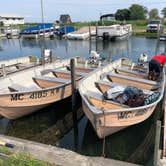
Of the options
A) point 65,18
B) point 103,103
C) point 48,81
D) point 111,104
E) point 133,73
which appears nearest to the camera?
point 111,104

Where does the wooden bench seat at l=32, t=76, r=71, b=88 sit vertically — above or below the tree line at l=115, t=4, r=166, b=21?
below

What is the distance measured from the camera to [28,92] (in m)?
8.55

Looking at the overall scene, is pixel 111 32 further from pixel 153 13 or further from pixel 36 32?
pixel 153 13

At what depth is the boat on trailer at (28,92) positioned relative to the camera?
27.8ft

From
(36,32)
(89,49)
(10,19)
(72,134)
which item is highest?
(10,19)

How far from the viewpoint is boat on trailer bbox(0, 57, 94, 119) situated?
8461 mm

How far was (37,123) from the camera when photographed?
9.30 metres

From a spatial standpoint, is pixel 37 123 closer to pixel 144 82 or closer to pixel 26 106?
pixel 26 106

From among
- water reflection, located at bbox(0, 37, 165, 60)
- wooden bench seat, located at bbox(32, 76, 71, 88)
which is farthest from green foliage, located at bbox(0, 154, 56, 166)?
water reflection, located at bbox(0, 37, 165, 60)

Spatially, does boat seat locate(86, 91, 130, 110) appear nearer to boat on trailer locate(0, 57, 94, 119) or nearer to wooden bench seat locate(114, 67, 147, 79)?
boat on trailer locate(0, 57, 94, 119)

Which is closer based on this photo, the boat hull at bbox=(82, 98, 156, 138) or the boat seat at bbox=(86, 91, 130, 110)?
the boat hull at bbox=(82, 98, 156, 138)

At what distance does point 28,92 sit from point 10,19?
82137 millimetres

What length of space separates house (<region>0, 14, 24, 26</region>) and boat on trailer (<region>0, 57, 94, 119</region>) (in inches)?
2810

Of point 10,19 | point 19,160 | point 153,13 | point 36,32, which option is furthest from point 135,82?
point 10,19
